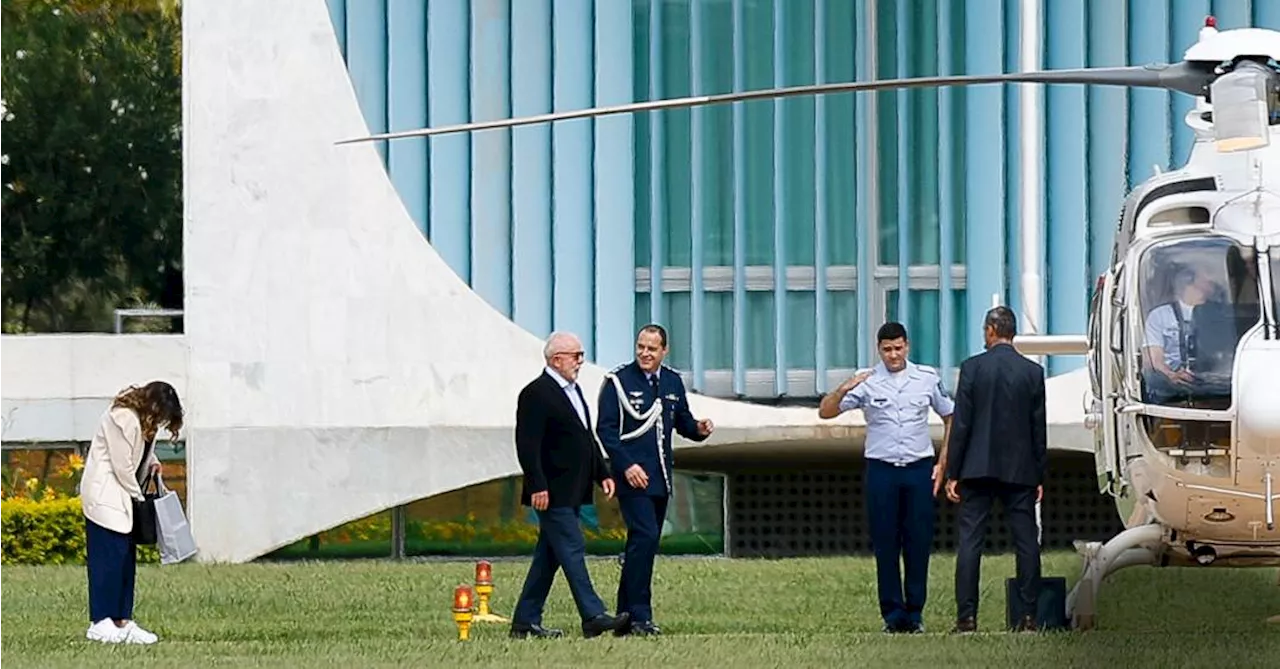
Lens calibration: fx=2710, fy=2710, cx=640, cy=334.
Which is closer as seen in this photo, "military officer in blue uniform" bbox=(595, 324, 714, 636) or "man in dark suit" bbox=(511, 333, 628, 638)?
"man in dark suit" bbox=(511, 333, 628, 638)

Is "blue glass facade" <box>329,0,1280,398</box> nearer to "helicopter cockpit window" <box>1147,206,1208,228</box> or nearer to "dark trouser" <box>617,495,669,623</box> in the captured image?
"dark trouser" <box>617,495,669,623</box>

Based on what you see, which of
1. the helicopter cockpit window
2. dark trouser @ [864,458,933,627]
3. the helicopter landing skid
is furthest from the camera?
dark trouser @ [864,458,933,627]

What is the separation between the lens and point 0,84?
30.8 m

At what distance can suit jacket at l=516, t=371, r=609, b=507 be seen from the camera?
14.6m

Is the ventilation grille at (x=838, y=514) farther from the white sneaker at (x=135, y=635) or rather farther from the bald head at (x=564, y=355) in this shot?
the white sneaker at (x=135, y=635)

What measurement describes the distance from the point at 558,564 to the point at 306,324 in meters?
7.85

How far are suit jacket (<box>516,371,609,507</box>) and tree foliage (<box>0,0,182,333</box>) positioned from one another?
56.7 ft

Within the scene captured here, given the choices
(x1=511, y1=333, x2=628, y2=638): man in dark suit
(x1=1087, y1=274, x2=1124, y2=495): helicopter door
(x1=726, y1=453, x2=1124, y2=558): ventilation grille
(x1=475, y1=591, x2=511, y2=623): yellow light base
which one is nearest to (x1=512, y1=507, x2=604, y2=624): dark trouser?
(x1=511, y1=333, x2=628, y2=638): man in dark suit

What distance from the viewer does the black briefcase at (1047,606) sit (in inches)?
585

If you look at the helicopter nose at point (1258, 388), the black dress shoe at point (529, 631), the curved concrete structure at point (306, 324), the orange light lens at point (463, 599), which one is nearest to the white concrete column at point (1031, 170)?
the curved concrete structure at point (306, 324)

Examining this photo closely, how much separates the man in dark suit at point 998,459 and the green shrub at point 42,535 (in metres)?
9.59

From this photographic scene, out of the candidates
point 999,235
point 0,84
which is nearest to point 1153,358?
point 999,235

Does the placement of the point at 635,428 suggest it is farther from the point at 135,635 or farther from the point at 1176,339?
the point at 1176,339

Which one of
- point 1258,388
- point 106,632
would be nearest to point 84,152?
point 106,632
